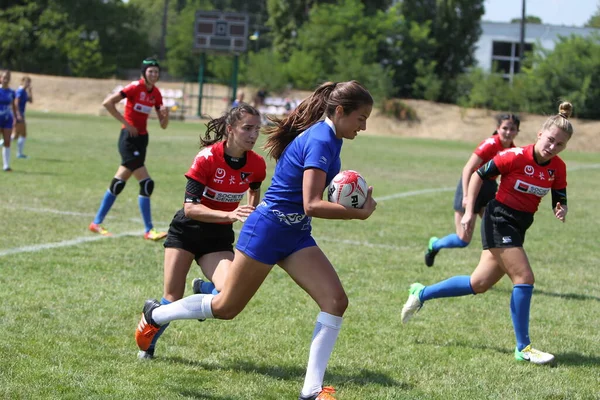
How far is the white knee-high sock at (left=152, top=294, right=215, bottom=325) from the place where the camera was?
4.74 meters

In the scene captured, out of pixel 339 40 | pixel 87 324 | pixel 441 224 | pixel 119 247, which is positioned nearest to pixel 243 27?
pixel 339 40

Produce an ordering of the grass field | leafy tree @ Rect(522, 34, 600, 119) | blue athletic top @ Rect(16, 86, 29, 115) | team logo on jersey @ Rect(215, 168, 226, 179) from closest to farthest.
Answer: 1. the grass field
2. team logo on jersey @ Rect(215, 168, 226, 179)
3. blue athletic top @ Rect(16, 86, 29, 115)
4. leafy tree @ Rect(522, 34, 600, 119)

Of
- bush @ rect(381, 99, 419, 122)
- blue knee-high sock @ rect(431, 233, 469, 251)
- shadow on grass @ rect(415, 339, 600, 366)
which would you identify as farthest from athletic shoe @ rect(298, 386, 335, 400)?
bush @ rect(381, 99, 419, 122)

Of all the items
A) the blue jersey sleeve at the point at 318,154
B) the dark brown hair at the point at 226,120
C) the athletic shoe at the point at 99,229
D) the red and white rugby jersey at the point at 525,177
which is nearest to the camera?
the blue jersey sleeve at the point at 318,154

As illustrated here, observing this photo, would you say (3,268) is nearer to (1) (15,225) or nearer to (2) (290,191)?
(1) (15,225)

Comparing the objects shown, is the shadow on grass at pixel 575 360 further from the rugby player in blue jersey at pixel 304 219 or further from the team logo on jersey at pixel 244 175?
the team logo on jersey at pixel 244 175

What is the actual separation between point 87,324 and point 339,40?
50.4 meters

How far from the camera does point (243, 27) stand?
4247 cm

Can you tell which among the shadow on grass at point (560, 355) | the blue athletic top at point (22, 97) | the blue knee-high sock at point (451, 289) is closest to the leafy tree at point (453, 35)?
the blue athletic top at point (22, 97)

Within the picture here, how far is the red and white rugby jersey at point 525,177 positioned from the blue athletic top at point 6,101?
502 inches

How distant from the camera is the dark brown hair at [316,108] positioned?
429 centimetres

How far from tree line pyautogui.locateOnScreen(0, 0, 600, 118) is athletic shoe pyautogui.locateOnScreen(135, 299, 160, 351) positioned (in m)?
39.8

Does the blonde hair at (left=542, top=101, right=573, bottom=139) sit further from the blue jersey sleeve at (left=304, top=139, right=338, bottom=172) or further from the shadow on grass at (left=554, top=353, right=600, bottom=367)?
the blue jersey sleeve at (left=304, top=139, right=338, bottom=172)

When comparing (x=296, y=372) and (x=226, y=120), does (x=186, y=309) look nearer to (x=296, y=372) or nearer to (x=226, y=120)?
(x=296, y=372)
